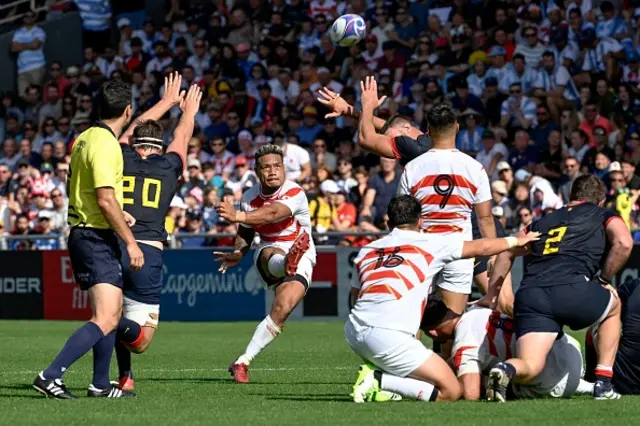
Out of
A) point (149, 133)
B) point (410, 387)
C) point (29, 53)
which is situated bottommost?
point (410, 387)

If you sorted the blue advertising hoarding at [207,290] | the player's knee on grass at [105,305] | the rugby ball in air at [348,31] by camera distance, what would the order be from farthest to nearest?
the blue advertising hoarding at [207,290], the rugby ball in air at [348,31], the player's knee on grass at [105,305]

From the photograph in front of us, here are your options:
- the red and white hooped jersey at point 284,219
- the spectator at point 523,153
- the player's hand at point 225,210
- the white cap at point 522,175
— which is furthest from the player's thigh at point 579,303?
the spectator at point 523,153

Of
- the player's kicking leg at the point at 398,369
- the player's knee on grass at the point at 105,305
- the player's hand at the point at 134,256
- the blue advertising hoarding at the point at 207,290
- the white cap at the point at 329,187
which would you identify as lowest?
the blue advertising hoarding at the point at 207,290

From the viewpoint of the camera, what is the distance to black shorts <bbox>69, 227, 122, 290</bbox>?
1009cm

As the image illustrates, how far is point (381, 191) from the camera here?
21.8 m

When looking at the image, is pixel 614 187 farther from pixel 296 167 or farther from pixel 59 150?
pixel 59 150

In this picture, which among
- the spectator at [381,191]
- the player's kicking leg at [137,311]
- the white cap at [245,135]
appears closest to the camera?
the player's kicking leg at [137,311]

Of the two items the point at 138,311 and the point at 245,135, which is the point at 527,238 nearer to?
the point at 138,311

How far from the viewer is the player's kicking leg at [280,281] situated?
40.8ft

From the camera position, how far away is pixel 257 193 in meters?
12.9

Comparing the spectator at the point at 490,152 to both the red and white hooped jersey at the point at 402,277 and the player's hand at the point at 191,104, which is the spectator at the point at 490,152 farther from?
the red and white hooped jersey at the point at 402,277

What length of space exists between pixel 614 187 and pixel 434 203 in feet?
32.3

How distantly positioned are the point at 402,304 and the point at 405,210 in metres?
0.66

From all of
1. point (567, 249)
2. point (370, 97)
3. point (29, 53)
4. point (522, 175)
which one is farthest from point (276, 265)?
point (29, 53)
